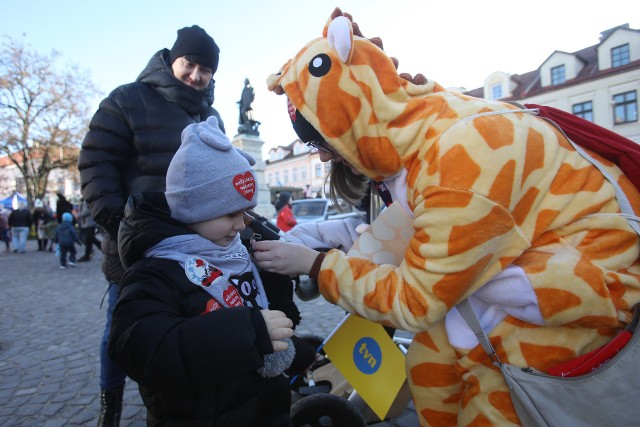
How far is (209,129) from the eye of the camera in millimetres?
1415

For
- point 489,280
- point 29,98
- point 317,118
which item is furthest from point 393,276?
point 29,98

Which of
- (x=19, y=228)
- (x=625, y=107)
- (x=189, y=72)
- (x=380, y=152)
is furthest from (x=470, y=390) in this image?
(x=625, y=107)

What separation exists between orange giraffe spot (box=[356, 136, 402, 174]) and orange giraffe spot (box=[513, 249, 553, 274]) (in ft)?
1.24

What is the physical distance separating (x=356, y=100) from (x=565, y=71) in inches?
1175

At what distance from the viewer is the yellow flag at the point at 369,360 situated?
148 cm

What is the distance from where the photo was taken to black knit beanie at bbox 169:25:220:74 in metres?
2.14

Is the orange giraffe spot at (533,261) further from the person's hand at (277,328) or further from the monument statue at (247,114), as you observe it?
the monument statue at (247,114)

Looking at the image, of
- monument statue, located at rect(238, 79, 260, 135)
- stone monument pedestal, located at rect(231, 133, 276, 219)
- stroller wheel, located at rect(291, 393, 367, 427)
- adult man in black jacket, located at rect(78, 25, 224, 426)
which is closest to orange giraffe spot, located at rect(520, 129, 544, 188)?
stroller wheel, located at rect(291, 393, 367, 427)

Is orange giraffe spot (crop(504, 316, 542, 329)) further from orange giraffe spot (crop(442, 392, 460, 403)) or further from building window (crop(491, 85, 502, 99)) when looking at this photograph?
building window (crop(491, 85, 502, 99))

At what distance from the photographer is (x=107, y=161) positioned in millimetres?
2004

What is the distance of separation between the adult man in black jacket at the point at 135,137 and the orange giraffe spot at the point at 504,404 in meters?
1.62

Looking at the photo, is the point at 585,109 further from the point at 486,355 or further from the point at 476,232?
the point at 476,232

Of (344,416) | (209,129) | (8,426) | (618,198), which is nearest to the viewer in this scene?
(618,198)

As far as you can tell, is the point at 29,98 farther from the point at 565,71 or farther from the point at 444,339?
the point at 565,71
